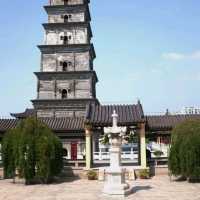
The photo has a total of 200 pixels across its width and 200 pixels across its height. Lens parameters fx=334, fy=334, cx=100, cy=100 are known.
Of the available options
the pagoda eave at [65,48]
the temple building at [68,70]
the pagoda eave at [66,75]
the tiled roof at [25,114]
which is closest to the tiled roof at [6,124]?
the temple building at [68,70]

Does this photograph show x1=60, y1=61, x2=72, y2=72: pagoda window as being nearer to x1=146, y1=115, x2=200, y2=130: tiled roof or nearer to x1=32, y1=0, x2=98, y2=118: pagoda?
x1=32, y1=0, x2=98, y2=118: pagoda

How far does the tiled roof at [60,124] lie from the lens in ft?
71.2

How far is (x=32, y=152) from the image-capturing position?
16.1 metres

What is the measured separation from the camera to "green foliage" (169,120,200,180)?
630 inches

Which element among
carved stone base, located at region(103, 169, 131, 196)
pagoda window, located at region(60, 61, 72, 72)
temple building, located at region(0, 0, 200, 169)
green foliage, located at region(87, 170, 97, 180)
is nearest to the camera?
carved stone base, located at region(103, 169, 131, 196)

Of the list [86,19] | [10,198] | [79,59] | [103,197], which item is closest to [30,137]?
[10,198]

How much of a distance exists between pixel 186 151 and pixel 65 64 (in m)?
16.6

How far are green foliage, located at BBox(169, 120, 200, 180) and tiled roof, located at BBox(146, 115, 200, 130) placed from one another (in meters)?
3.76

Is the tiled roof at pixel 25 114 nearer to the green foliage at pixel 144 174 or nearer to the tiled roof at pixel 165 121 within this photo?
the tiled roof at pixel 165 121

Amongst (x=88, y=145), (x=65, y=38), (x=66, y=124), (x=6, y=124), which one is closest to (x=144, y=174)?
(x=88, y=145)

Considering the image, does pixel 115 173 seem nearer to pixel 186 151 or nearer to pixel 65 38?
pixel 186 151

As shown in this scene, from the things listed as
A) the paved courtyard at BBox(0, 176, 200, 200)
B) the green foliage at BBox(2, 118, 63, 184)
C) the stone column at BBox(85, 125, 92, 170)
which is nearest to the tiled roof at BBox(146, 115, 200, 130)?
the stone column at BBox(85, 125, 92, 170)

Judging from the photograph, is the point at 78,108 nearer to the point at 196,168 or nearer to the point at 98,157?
the point at 98,157

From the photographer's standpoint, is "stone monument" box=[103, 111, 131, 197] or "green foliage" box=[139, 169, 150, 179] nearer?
"stone monument" box=[103, 111, 131, 197]
